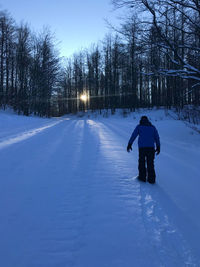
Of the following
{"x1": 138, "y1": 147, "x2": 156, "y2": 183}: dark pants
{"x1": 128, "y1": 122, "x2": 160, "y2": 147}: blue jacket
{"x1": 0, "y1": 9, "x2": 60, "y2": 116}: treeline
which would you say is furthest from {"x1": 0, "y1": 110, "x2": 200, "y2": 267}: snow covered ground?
{"x1": 0, "y1": 9, "x2": 60, "y2": 116}: treeline

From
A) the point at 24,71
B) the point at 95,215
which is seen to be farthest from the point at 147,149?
the point at 24,71

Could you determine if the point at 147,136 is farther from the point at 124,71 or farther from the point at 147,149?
the point at 124,71

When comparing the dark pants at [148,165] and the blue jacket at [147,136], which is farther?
the blue jacket at [147,136]

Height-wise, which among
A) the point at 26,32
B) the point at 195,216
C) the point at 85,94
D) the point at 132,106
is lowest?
the point at 195,216

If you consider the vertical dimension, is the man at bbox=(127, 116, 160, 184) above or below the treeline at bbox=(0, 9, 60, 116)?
below

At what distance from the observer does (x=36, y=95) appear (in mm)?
29828

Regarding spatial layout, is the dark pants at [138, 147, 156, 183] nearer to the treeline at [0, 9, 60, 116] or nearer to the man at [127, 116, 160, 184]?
the man at [127, 116, 160, 184]

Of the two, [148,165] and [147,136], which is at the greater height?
[147,136]

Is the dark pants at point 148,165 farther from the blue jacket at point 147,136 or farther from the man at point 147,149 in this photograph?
the blue jacket at point 147,136

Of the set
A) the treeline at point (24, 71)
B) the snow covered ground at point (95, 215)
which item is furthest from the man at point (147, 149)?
the treeline at point (24, 71)

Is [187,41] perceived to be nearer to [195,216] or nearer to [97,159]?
[97,159]

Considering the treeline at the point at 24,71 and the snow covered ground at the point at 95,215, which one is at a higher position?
the treeline at the point at 24,71

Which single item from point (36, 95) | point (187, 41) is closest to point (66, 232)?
point (187, 41)

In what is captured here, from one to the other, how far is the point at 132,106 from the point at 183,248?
32109 mm
